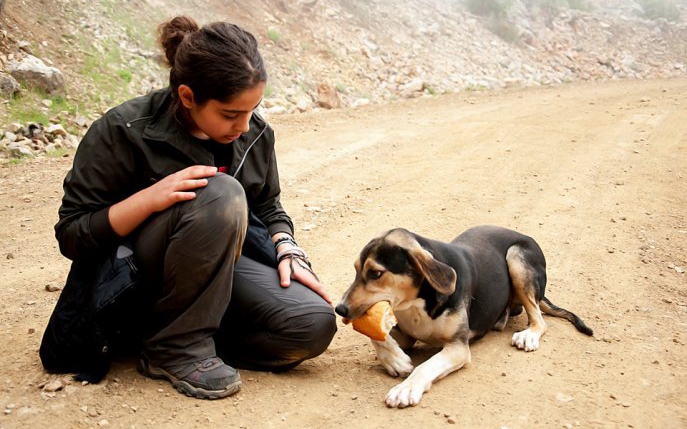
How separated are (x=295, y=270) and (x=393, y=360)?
0.73m

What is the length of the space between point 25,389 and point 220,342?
0.99 metres

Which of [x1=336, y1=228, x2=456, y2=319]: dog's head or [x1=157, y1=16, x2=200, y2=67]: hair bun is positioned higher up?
[x1=157, y1=16, x2=200, y2=67]: hair bun

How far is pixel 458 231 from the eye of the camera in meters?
6.35

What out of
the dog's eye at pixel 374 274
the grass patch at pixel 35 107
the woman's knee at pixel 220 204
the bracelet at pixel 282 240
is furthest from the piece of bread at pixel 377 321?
the grass patch at pixel 35 107

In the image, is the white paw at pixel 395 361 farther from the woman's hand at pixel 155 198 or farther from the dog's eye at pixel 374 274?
the woman's hand at pixel 155 198

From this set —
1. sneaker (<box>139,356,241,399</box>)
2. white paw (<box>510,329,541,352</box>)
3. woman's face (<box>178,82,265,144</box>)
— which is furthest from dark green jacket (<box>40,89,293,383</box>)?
white paw (<box>510,329,541,352</box>)

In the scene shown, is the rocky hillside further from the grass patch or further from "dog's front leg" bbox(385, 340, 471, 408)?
"dog's front leg" bbox(385, 340, 471, 408)

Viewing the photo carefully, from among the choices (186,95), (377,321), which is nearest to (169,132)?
(186,95)

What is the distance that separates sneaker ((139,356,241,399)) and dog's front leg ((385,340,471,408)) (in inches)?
30.8

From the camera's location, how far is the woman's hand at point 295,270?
386 cm

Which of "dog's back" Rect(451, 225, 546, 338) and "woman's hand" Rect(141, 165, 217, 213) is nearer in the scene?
"woman's hand" Rect(141, 165, 217, 213)

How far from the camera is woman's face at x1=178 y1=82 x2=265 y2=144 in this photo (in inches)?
134

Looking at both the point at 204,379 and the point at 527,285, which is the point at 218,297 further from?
the point at 527,285

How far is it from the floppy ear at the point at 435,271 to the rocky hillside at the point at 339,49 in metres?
6.55
